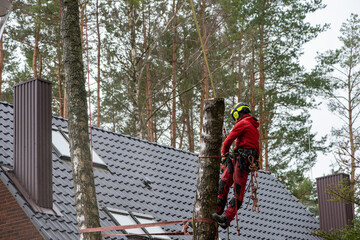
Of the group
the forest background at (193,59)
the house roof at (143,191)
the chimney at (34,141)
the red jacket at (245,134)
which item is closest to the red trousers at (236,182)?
the red jacket at (245,134)

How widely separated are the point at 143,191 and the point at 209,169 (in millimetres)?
7146

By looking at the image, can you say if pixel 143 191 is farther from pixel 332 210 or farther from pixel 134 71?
pixel 134 71

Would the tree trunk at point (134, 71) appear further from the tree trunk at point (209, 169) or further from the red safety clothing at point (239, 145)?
the tree trunk at point (209, 169)

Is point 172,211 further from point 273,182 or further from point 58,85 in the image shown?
point 58,85

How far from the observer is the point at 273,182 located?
18.8 m

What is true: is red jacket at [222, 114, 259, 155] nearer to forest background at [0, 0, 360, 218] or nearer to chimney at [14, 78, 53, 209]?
chimney at [14, 78, 53, 209]

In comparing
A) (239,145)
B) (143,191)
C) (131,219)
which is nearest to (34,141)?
(131,219)

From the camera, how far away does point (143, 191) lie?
13344mm

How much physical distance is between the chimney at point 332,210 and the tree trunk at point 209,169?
11.7 m

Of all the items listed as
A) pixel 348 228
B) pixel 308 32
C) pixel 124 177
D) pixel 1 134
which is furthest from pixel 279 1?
pixel 1 134

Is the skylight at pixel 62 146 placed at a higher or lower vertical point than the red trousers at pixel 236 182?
higher

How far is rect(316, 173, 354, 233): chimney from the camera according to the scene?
1758 cm

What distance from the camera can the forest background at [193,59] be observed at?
24625 millimetres

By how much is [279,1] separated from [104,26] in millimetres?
8083
